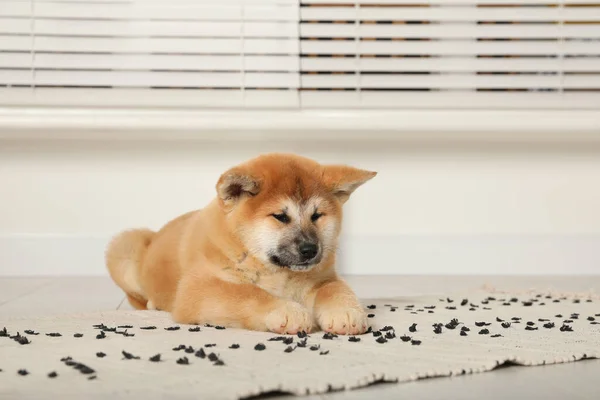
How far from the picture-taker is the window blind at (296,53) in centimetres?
293

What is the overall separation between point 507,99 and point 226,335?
2001 millimetres

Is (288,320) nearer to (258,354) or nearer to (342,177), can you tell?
(258,354)

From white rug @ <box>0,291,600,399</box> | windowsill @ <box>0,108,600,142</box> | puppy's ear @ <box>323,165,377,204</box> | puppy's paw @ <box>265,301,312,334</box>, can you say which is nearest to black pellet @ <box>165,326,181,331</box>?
white rug @ <box>0,291,600,399</box>

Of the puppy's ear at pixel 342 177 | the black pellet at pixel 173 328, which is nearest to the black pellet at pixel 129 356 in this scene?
the black pellet at pixel 173 328

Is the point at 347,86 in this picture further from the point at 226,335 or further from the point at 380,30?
the point at 226,335

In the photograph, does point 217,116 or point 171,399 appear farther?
point 217,116

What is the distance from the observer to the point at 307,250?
1.48 m

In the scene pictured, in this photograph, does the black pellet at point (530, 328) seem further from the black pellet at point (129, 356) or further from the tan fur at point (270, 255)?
the black pellet at point (129, 356)

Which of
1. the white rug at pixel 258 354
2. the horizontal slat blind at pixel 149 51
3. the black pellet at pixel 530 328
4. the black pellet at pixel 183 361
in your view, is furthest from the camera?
the horizontal slat blind at pixel 149 51

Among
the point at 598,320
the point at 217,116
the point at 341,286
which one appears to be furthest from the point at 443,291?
the point at 217,116

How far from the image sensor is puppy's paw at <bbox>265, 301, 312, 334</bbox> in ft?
4.53

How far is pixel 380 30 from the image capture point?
2.98 metres

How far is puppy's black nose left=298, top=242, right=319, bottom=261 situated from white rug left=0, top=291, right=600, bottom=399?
0.17 meters

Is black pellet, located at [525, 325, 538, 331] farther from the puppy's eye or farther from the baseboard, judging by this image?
the baseboard
